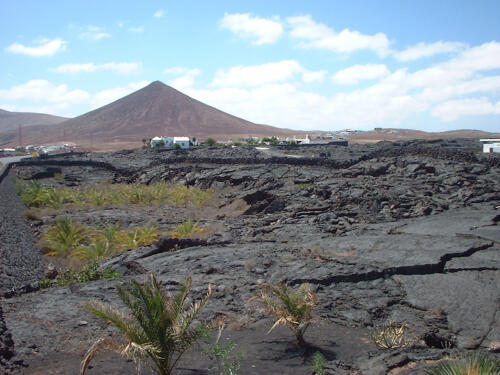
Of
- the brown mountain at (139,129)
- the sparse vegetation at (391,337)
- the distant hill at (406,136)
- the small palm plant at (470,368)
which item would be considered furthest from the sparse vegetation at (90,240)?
the brown mountain at (139,129)

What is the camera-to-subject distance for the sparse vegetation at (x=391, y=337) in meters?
6.50

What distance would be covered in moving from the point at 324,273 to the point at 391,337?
10.1 ft

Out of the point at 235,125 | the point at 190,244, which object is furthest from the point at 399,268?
the point at 235,125

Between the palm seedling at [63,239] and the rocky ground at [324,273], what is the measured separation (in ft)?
1.68

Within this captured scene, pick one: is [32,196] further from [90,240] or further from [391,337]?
[391,337]

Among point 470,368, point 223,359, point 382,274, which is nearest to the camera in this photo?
point 470,368

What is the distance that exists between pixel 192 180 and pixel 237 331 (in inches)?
1114

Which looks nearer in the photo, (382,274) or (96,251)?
(382,274)

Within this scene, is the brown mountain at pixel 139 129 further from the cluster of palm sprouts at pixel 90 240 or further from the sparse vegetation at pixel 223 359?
the sparse vegetation at pixel 223 359

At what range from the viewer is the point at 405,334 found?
6980 millimetres

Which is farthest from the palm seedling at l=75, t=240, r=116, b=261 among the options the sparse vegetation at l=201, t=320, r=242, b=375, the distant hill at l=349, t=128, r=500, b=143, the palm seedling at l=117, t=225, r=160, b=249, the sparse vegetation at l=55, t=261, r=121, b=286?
the distant hill at l=349, t=128, r=500, b=143

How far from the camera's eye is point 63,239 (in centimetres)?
1564

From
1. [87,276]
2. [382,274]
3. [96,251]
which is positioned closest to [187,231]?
[96,251]

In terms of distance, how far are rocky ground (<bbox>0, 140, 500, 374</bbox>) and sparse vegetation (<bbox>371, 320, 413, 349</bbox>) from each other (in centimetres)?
15
